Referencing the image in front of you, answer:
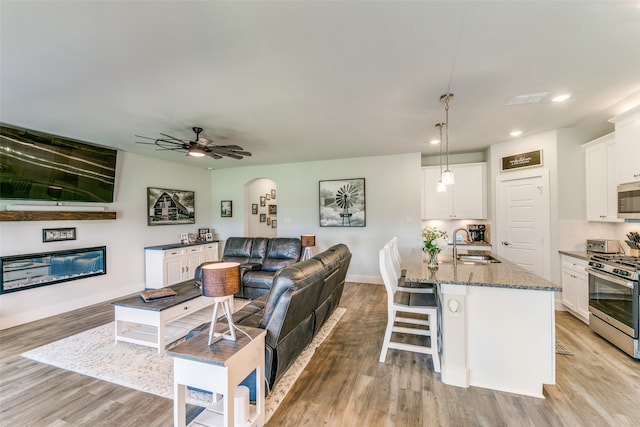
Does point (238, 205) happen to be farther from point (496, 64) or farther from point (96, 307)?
point (496, 64)

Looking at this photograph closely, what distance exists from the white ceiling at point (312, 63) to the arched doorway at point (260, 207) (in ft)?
11.5

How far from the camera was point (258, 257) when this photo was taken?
511cm

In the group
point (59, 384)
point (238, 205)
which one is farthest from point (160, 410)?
point (238, 205)

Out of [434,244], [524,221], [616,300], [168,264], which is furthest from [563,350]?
[168,264]

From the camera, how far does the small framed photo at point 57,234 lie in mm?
3889

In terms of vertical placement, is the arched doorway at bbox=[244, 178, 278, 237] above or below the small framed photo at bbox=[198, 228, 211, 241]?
above

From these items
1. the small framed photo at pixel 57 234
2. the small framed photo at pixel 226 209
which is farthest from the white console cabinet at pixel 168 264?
the small framed photo at pixel 226 209

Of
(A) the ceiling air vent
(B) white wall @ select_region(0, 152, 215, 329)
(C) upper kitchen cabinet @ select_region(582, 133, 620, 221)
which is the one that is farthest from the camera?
(B) white wall @ select_region(0, 152, 215, 329)

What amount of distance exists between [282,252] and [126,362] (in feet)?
9.25

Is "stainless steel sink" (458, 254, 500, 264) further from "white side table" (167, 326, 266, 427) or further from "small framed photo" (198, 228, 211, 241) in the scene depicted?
"small framed photo" (198, 228, 211, 241)

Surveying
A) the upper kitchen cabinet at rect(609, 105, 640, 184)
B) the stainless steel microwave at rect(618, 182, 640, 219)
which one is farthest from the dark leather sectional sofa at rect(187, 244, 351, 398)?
the upper kitchen cabinet at rect(609, 105, 640, 184)

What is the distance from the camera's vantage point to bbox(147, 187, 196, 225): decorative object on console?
5367 millimetres

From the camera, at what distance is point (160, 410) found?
1.97 m

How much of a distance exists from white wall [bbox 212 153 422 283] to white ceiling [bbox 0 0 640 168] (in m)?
1.82
